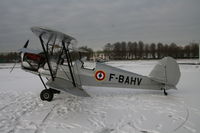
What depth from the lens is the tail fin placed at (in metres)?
5.44

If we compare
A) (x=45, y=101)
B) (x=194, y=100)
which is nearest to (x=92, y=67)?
(x=45, y=101)

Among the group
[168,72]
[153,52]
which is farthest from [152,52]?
[168,72]

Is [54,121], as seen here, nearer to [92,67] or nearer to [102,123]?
[102,123]

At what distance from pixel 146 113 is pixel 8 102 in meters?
4.92

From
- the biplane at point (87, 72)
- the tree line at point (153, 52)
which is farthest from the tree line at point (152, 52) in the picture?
the biplane at point (87, 72)

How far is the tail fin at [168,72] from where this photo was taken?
5.44 meters

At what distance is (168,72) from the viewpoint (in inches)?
216

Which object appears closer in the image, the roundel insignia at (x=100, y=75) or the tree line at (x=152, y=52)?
the roundel insignia at (x=100, y=75)

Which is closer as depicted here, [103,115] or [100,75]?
[103,115]

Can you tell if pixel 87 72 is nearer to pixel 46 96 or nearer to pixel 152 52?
pixel 46 96

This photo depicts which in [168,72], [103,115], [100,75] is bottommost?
[103,115]

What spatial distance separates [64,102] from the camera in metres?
5.28

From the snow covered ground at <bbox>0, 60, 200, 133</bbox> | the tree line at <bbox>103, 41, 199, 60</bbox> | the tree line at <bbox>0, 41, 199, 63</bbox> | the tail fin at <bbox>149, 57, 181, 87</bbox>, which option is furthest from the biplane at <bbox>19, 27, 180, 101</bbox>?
the tree line at <bbox>103, 41, 199, 60</bbox>

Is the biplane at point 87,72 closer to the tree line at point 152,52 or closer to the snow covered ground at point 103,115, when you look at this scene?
the snow covered ground at point 103,115
